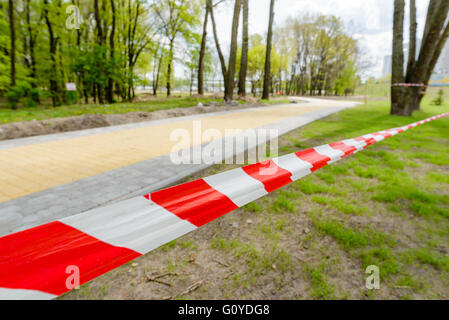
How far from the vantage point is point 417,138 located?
7.38m

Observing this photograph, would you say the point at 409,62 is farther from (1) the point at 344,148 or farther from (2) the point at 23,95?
(2) the point at 23,95

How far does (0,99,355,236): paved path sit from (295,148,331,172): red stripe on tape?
72.7 inches

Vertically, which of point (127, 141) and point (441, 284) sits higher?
point (127, 141)

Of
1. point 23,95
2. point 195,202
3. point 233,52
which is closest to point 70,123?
point 195,202

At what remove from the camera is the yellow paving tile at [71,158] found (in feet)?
12.3

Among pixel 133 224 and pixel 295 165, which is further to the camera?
pixel 295 165

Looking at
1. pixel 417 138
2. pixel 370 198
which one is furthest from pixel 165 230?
pixel 417 138

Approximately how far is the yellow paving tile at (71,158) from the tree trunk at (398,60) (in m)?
11.3

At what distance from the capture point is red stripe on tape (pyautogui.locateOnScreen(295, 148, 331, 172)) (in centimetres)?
326

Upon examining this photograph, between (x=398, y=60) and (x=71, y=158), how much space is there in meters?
13.9

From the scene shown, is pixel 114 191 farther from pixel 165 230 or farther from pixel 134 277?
pixel 165 230

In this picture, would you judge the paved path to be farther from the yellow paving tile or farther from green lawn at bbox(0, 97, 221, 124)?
green lawn at bbox(0, 97, 221, 124)

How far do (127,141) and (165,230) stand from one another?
17.6ft

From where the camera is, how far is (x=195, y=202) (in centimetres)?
185
